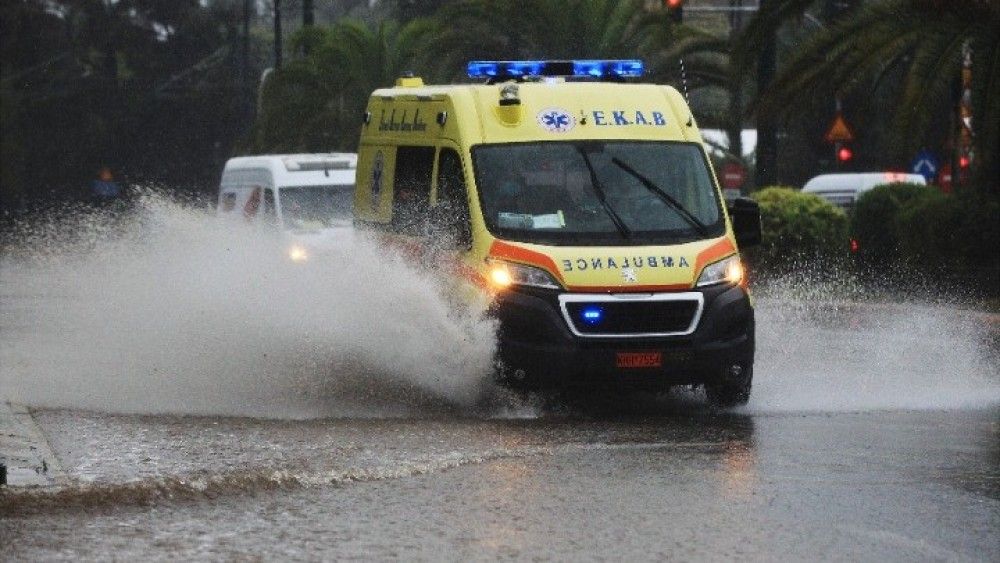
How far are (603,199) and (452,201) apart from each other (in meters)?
1.03

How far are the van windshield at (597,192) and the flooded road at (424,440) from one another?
0.77 metres

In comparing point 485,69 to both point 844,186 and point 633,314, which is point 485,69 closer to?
point 633,314

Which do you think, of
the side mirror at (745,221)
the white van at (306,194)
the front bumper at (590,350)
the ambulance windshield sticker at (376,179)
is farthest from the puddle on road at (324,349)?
the white van at (306,194)

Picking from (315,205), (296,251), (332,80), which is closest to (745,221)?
(296,251)

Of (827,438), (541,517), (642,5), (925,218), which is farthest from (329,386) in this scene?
(642,5)

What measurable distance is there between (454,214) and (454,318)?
81 cm

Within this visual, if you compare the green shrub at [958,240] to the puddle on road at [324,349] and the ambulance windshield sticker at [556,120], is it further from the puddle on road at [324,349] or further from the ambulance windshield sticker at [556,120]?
the ambulance windshield sticker at [556,120]

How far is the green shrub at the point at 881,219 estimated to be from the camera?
29250 mm

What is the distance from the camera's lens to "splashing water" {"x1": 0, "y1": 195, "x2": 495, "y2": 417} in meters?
13.5

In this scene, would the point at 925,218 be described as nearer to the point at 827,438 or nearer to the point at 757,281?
the point at 757,281

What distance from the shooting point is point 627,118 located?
1402cm

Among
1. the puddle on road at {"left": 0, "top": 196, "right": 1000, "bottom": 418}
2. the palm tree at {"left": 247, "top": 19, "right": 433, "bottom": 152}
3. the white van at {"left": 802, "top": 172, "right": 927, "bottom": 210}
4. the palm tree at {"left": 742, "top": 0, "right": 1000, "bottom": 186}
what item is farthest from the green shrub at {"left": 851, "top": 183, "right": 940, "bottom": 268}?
the palm tree at {"left": 247, "top": 19, "right": 433, "bottom": 152}

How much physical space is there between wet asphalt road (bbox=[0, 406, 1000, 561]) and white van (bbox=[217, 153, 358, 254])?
35.8 feet

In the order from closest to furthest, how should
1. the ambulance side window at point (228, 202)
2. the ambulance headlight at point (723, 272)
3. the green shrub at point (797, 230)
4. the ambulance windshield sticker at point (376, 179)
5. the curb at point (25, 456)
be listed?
the curb at point (25, 456) → the ambulance headlight at point (723, 272) → the ambulance windshield sticker at point (376, 179) → the ambulance side window at point (228, 202) → the green shrub at point (797, 230)
